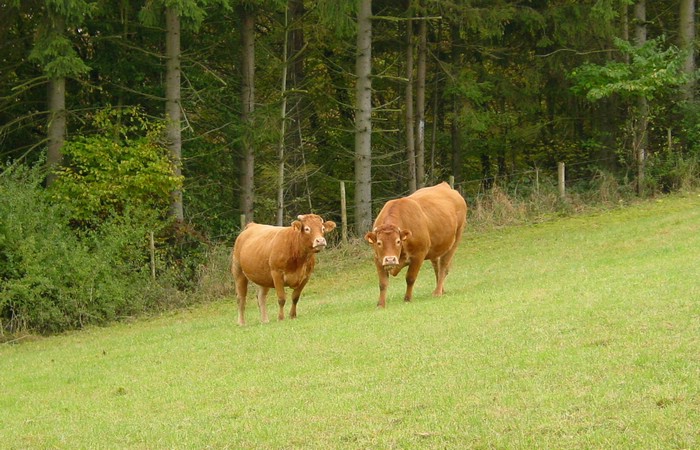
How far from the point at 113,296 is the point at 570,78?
61.7ft

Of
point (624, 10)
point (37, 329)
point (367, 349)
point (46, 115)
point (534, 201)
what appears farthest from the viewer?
point (624, 10)

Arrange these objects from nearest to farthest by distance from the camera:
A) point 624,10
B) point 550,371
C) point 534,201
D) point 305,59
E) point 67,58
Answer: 1. point 550,371
2. point 67,58
3. point 534,201
4. point 624,10
5. point 305,59

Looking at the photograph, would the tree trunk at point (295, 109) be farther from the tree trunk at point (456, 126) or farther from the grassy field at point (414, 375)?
the grassy field at point (414, 375)

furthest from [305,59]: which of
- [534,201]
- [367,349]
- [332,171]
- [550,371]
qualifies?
[550,371]

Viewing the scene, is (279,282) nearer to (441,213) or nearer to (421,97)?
(441,213)

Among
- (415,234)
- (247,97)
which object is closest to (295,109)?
(247,97)

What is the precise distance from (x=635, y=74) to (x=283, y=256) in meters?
20.8

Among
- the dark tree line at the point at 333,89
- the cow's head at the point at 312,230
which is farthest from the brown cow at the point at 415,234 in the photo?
the dark tree line at the point at 333,89

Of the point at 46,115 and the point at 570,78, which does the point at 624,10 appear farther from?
the point at 46,115

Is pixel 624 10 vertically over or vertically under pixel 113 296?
over

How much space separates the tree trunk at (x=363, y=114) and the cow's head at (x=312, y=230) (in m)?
14.1

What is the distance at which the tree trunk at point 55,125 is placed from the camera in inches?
1069

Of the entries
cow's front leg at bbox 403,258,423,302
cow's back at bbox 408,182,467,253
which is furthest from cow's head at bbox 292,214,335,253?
cow's back at bbox 408,182,467,253

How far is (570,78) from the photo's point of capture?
3591 cm
